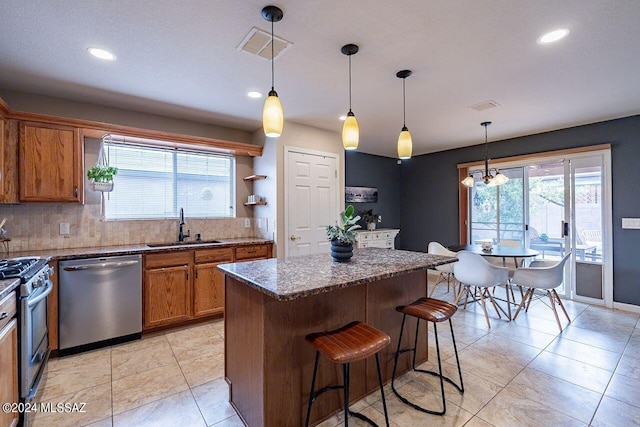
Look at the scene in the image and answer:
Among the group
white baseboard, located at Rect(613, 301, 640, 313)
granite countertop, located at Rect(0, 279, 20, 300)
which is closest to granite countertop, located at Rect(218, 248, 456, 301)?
granite countertop, located at Rect(0, 279, 20, 300)

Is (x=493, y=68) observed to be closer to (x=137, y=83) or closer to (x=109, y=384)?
(x=137, y=83)

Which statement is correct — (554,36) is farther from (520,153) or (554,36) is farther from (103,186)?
(103,186)

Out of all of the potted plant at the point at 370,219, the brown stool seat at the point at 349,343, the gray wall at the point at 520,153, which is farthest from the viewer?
the potted plant at the point at 370,219

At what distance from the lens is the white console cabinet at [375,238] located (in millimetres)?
5230

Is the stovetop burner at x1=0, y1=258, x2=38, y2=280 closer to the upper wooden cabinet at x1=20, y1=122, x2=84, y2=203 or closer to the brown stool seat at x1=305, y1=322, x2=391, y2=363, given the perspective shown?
the upper wooden cabinet at x1=20, y1=122, x2=84, y2=203

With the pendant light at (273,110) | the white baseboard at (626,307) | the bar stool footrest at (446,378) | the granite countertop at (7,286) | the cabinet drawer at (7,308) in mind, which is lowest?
the bar stool footrest at (446,378)

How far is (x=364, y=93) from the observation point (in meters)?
3.05

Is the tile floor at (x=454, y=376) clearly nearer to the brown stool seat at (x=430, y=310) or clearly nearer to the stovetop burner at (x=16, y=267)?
the brown stool seat at (x=430, y=310)

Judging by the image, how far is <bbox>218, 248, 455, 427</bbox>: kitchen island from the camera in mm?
1614

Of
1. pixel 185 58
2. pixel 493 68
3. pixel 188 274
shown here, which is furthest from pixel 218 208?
pixel 493 68

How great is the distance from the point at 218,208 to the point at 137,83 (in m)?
1.86

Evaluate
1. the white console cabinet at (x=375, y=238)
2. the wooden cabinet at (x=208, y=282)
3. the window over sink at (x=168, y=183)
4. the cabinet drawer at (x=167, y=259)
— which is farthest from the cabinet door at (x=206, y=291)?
the white console cabinet at (x=375, y=238)

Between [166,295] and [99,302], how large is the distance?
59 cm

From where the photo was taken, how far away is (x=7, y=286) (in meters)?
1.68
